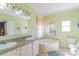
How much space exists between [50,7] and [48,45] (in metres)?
0.76

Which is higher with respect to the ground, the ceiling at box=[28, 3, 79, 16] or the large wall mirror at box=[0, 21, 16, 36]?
the ceiling at box=[28, 3, 79, 16]

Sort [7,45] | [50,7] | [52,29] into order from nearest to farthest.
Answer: [7,45] < [50,7] < [52,29]

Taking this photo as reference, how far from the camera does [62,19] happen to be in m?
2.06

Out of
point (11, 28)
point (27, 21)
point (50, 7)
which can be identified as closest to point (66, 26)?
point (50, 7)

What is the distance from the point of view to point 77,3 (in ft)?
5.75

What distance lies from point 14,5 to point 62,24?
956 mm

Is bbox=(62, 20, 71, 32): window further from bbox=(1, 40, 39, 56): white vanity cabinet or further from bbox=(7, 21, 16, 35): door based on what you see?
bbox=(7, 21, 16, 35): door

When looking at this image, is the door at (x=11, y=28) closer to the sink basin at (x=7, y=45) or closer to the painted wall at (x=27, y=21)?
the painted wall at (x=27, y=21)

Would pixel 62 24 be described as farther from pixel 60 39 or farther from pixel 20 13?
pixel 20 13

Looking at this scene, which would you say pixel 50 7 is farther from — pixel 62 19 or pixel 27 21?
pixel 27 21

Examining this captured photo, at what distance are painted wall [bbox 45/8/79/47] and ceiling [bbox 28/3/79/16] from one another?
81 mm

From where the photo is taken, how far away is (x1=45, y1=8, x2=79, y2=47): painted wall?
2.00m

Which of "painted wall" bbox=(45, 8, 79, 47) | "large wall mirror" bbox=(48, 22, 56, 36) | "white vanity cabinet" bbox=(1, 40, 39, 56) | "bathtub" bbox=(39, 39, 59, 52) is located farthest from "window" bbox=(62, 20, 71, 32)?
"white vanity cabinet" bbox=(1, 40, 39, 56)

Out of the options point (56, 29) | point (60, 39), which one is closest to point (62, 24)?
point (56, 29)
